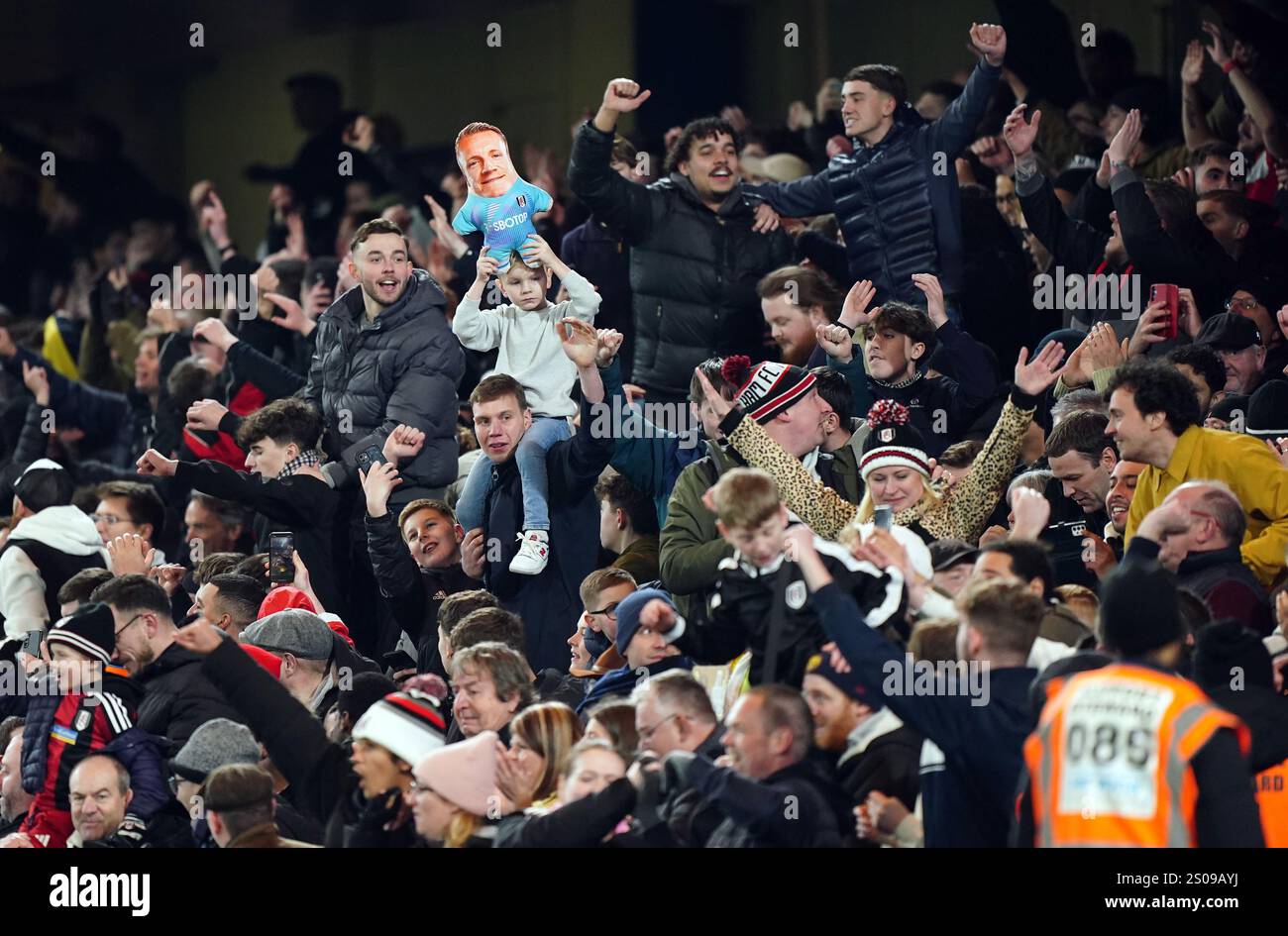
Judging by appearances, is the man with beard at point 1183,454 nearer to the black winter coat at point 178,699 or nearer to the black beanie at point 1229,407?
the black beanie at point 1229,407

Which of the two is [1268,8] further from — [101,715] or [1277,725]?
[101,715]

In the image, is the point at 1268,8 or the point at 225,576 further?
the point at 1268,8

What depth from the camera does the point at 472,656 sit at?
687 centimetres

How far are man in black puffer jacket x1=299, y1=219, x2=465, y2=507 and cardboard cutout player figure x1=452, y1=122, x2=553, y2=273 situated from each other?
366 mm

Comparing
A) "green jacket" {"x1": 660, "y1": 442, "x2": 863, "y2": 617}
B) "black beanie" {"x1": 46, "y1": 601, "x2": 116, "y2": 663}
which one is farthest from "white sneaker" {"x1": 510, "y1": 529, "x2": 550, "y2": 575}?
"black beanie" {"x1": 46, "y1": 601, "x2": 116, "y2": 663}

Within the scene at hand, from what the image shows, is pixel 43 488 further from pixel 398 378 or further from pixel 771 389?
pixel 771 389

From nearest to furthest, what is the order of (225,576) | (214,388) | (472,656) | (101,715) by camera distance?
1. (472,656)
2. (101,715)
3. (225,576)
4. (214,388)

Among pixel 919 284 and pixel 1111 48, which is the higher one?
pixel 1111 48

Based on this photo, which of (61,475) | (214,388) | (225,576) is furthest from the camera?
(214,388)

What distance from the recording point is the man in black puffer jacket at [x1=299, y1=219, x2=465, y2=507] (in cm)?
927
